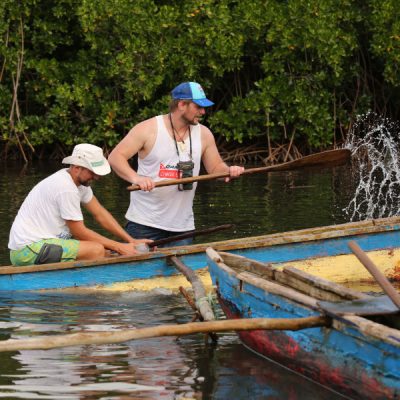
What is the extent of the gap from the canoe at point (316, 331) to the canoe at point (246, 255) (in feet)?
4.06

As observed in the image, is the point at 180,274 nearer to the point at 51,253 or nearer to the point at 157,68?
the point at 51,253

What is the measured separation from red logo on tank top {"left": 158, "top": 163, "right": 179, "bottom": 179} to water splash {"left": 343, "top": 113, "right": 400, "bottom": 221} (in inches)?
214

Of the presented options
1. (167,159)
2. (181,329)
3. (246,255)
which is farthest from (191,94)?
(181,329)

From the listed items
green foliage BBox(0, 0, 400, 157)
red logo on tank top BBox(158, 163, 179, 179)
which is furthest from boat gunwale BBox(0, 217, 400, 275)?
green foliage BBox(0, 0, 400, 157)

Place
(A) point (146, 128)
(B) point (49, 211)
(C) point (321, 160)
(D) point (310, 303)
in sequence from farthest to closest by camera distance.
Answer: (C) point (321, 160)
(A) point (146, 128)
(B) point (49, 211)
(D) point (310, 303)

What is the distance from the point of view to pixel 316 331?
7348 millimetres

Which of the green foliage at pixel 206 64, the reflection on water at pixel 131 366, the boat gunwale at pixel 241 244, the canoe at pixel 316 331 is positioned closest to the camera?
the canoe at pixel 316 331

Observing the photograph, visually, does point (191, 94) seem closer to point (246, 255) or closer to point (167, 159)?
point (167, 159)

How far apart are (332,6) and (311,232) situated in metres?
11.6

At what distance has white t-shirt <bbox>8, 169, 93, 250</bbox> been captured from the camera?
9.64 metres

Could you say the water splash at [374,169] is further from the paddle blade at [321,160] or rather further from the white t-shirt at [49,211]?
the white t-shirt at [49,211]

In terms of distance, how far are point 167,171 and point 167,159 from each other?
4.1 inches

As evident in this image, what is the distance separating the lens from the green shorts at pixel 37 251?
9.87m

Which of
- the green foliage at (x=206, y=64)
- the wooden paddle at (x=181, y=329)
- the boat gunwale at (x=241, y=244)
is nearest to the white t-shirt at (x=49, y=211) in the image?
the boat gunwale at (x=241, y=244)
